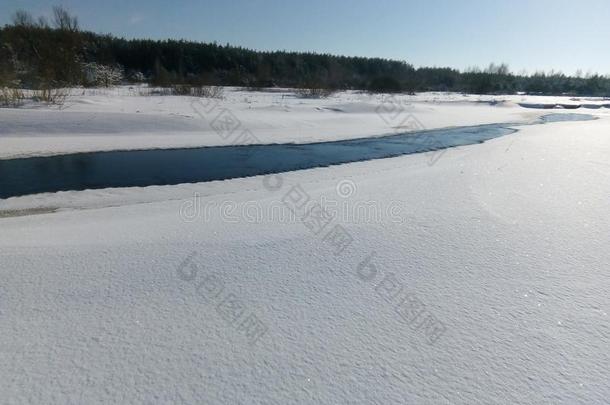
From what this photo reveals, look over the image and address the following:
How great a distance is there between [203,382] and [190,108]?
15546 millimetres

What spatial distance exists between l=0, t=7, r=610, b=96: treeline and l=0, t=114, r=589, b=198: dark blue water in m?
11.5

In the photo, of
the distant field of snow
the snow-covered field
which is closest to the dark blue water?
the distant field of snow

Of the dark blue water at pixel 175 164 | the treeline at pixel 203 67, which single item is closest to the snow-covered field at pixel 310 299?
the dark blue water at pixel 175 164

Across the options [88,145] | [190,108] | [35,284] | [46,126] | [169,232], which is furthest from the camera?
Answer: [190,108]

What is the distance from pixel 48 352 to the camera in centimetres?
178

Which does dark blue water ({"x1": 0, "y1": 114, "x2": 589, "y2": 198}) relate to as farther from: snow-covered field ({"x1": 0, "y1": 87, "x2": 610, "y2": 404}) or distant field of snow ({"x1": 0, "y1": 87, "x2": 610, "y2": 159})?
snow-covered field ({"x1": 0, "y1": 87, "x2": 610, "y2": 404})

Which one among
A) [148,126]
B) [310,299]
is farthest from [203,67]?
[310,299]

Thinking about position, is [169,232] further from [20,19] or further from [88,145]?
[20,19]

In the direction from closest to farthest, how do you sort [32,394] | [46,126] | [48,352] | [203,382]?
1. [32,394]
2. [203,382]
3. [48,352]
4. [46,126]

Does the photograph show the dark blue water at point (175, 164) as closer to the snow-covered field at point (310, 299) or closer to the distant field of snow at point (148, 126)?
the distant field of snow at point (148, 126)

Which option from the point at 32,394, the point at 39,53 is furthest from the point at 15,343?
the point at 39,53

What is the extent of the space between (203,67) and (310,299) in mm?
62569

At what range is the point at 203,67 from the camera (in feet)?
190

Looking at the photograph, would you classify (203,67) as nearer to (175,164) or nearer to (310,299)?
(175,164)
